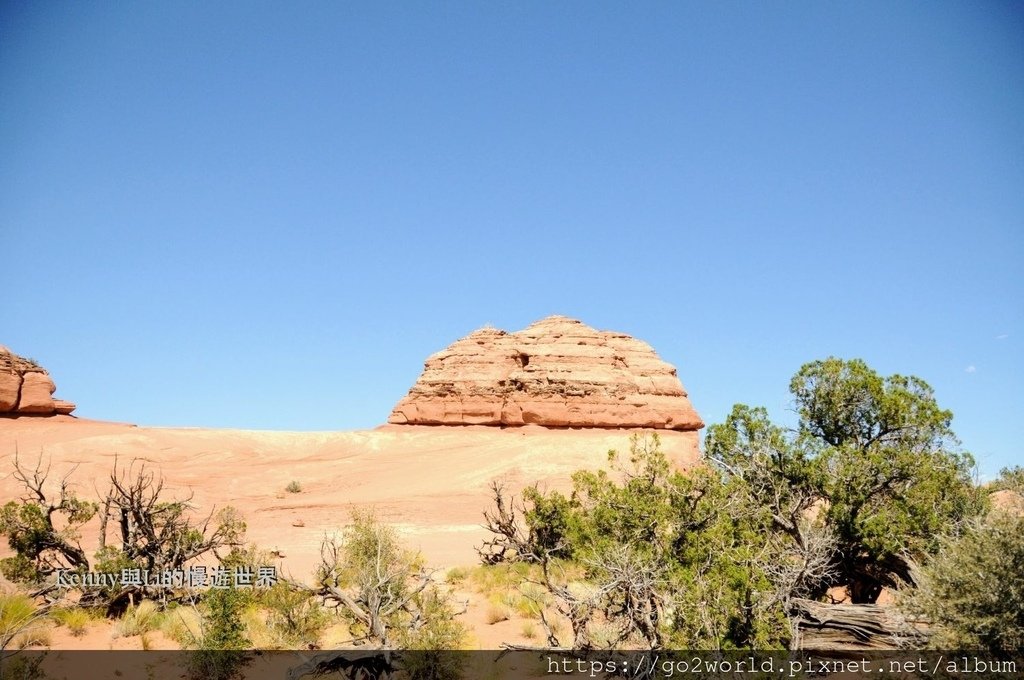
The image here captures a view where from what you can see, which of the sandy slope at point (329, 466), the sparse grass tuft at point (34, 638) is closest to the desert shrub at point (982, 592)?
the sparse grass tuft at point (34, 638)

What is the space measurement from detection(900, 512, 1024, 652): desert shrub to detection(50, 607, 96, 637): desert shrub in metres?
13.5

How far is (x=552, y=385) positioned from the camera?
206 ft

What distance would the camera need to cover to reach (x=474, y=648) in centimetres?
1064

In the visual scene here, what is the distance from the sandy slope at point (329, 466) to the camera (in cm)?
3048

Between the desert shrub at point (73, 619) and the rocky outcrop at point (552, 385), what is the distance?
171 feet

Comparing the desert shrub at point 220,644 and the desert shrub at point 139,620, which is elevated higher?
the desert shrub at point 220,644

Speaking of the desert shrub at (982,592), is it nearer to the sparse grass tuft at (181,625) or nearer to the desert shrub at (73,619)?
the sparse grass tuft at (181,625)

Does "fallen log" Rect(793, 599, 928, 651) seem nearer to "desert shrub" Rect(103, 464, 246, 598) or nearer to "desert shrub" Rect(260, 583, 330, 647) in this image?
"desert shrub" Rect(260, 583, 330, 647)

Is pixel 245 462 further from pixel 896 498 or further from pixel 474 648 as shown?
pixel 896 498

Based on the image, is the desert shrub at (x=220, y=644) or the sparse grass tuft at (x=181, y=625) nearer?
the desert shrub at (x=220, y=644)

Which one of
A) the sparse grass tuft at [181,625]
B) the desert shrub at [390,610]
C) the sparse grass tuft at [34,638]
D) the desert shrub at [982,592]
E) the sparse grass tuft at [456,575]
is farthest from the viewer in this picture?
the sparse grass tuft at [456,575]

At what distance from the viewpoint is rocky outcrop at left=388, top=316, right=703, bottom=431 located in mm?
62188

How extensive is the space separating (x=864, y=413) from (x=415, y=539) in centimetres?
1947

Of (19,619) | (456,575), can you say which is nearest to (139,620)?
(19,619)
